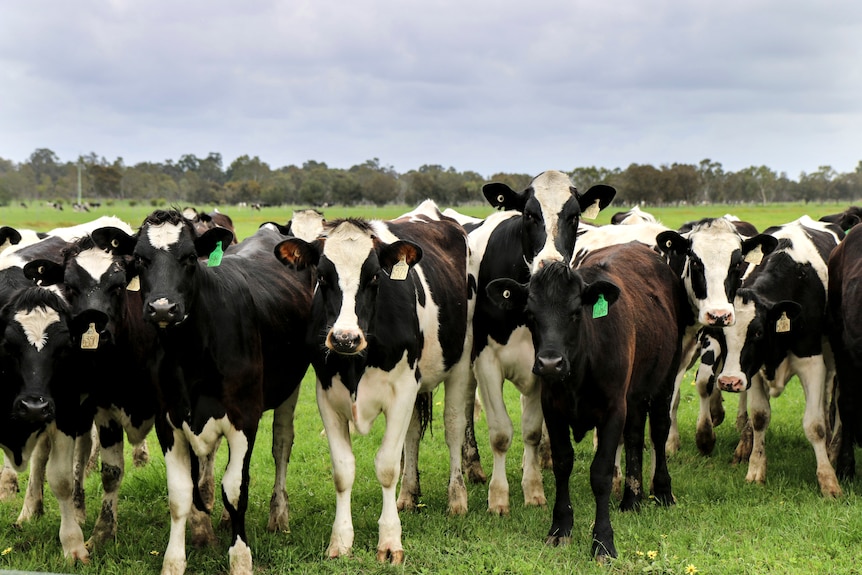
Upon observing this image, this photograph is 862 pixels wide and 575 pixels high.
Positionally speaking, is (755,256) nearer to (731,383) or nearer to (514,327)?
(731,383)

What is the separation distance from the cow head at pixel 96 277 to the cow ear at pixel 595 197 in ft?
11.9

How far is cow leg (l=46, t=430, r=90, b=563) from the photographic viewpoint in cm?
614

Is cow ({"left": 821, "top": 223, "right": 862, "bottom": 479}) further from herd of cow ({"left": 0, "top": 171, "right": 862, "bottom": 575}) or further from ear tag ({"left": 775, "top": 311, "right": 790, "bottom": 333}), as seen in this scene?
ear tag ({"left": 775, "top": 311, "right": 790, "bottom": 333})

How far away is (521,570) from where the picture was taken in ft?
18.4

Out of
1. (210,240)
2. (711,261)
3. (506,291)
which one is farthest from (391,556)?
(711,261)

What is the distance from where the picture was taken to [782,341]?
7855 millimetres

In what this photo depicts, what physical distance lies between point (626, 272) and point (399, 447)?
2.47 meters

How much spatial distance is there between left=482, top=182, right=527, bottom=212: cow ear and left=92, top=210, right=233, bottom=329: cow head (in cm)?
247

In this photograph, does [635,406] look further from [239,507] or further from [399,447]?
[239,507]

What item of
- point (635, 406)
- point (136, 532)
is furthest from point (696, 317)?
point (136, 532)

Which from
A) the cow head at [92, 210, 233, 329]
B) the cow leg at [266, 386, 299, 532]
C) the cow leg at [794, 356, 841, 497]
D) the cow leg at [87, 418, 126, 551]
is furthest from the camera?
the cow leg at [794, 356, 841, 497]

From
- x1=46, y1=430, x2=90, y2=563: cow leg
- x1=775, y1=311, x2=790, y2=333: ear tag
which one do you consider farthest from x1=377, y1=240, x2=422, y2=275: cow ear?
x1=775, y1=311, x2=790, y2=333: ear tag

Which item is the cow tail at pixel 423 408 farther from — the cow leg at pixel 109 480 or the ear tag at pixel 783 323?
the ear tag at pixel 783 323

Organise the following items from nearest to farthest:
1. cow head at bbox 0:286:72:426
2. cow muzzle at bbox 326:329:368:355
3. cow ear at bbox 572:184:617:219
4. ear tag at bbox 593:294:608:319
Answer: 1. cow muzzle at bbox 326:329:368:355
2. cow head at bbox 0:286:72:426
3. ear tag at bbox 593:294:608:319
4. cow ear at bbox 572:184:617:219
